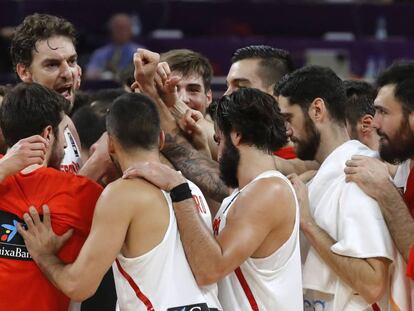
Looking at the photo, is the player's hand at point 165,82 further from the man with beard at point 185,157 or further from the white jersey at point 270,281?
the white jersey at point 270,281

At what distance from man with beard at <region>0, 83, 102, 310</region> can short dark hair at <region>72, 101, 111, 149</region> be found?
5.43 feet

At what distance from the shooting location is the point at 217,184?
509 cm

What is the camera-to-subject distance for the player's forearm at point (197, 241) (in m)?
4.15

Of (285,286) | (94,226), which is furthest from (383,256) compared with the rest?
(94,226)

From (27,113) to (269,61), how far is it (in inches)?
81.0

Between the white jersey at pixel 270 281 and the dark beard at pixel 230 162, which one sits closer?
the white jersey at pixel 270 281

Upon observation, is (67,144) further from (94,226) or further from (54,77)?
(94,226)

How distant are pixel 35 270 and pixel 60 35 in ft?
6.18

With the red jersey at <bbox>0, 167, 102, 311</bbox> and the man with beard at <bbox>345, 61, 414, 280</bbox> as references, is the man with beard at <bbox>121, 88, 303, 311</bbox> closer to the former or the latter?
the red jersey at <bbox>0, 167, 102, 311</bbox>

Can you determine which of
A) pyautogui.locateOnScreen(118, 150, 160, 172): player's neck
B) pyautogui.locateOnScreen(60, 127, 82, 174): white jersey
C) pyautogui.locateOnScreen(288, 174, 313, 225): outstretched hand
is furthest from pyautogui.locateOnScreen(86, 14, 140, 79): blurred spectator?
pyautogui.locateOnScreen(118, 150, 160, 172): player's neck

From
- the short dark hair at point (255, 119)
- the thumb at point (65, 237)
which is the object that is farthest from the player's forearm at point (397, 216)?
the thumb at point (65, 237)

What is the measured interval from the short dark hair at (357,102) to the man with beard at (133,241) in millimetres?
1533

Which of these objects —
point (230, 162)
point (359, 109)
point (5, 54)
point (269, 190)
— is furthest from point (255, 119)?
point (5, 54)

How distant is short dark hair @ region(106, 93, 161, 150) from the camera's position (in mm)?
4223
